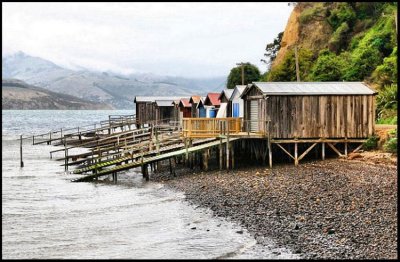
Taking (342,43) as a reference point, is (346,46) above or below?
below

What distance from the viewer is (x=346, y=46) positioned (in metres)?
63.4

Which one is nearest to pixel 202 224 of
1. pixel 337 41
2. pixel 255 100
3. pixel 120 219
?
pixel 120 219

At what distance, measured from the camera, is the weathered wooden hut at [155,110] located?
68.8m

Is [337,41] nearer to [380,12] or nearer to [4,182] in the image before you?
[380,12]

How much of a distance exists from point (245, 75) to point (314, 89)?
115 ft

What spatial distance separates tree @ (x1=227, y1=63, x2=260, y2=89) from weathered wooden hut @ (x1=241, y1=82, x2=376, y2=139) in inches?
1289

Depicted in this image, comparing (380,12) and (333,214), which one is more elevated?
(380,12)

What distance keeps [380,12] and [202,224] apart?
48.1m

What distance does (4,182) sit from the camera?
37.6 m

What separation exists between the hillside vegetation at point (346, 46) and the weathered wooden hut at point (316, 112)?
5366 millimetres

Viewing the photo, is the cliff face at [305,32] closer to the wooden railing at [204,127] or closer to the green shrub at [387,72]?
the green shrub at [387,72]

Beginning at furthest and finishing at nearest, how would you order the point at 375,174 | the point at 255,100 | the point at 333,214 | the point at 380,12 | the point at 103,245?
the point at 380,12 < the point at 255,100 < the point at 375,174 < the point at 333,214 < the point at 103,245

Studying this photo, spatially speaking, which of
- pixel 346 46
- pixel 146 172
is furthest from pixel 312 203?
pixel 346 46

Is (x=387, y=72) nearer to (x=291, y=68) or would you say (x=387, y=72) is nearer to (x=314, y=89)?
(x=314, y=89)
